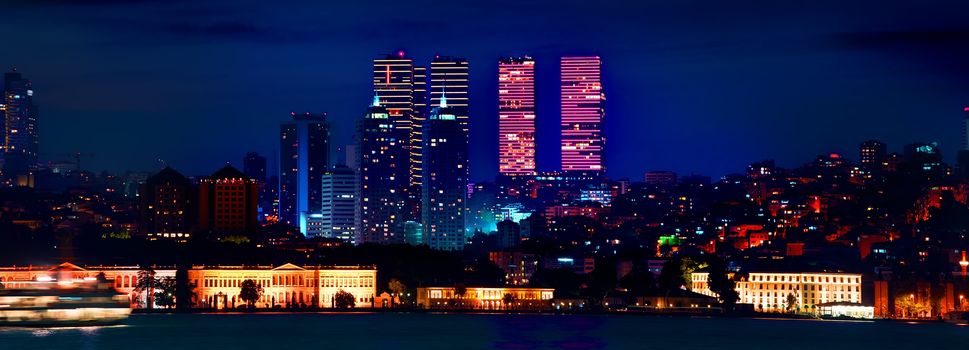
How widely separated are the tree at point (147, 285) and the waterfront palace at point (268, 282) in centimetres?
54

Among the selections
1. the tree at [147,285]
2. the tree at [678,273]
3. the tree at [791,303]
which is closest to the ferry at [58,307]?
the tree at [147,285]

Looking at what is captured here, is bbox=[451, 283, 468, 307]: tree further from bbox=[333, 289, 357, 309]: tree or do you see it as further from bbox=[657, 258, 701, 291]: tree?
bbox=[657, 258, 701, 291]: tree

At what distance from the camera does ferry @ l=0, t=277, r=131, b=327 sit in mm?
107125

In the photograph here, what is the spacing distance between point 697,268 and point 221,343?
62950mm

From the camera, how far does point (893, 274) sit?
135625mm

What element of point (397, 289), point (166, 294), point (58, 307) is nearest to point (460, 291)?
point (397, 289)

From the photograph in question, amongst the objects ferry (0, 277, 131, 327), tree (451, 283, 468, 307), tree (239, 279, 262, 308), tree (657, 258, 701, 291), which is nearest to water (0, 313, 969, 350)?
ferry (0, 277, 131, 327)

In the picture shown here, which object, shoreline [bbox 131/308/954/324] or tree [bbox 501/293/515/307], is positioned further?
tree [bbox 501/293/515/307]

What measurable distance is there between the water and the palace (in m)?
11.4

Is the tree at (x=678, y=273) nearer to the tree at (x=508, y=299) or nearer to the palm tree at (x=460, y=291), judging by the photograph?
the tree at (x=508, y=299)

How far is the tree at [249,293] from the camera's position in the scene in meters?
144

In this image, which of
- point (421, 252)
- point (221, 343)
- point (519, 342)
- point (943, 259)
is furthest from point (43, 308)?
point (943, 259)

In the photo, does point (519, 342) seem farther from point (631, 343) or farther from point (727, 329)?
point (727, 329)

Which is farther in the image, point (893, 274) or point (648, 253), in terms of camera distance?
point (648, 253)
